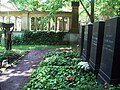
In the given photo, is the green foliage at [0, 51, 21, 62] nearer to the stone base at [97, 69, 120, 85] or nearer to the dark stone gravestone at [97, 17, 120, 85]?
the stone base at [97, 69, 120, 85]

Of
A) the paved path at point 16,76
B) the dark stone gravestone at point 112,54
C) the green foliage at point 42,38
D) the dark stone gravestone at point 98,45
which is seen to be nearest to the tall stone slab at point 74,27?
the green foliage at point 42,38

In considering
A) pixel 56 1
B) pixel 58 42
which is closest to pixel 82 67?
pixel 56 1

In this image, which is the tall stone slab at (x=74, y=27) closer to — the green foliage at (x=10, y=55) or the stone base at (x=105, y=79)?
the green foliage at (x=10, y=55)

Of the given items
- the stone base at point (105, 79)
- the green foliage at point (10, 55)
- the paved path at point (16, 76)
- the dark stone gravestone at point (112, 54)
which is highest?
the dark stone gravestone at point (112, 54)

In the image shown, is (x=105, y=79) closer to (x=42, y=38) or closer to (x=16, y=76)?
(x=16, y=76)

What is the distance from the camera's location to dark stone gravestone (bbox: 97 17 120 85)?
502 cm

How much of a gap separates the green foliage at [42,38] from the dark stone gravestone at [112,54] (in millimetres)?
11933

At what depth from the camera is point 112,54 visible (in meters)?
5.15

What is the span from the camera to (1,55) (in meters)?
10.3

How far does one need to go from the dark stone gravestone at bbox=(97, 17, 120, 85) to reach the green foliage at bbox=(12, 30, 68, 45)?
11.9m

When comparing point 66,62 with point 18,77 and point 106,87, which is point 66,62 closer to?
point 18,77

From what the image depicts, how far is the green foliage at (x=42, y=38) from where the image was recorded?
1746 centimetres

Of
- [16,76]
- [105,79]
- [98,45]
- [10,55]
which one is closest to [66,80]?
[105,79]

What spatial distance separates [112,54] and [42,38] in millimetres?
12653
